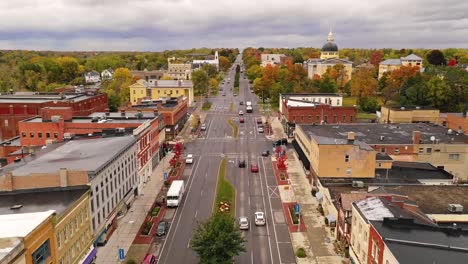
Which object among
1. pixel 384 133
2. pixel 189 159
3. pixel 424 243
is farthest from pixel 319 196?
pixel 189 159

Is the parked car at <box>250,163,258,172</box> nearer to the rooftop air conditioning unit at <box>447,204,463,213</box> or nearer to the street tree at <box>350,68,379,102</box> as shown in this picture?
the rooftop air conditioning unit at <box>447,204,463,213</box>

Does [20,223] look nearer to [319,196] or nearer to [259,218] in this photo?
[259,218]

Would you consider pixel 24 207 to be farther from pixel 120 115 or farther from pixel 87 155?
pixel 120 115

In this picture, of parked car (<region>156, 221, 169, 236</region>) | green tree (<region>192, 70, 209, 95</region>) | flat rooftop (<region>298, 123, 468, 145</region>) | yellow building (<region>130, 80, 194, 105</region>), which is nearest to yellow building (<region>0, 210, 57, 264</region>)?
parked car (<region>156, 221, 169, 236</region>)

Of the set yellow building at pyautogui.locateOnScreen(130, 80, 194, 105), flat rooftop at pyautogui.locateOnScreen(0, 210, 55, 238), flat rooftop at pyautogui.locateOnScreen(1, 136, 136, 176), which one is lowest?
flat rooftop at pyautogui.locateOnScreen(0, 210, 55, 238)

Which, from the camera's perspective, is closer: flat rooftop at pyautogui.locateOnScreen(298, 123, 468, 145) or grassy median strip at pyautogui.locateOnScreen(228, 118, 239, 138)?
flat rooftop at pyautogui.locateOnScreen(298, 123, 468, 145)

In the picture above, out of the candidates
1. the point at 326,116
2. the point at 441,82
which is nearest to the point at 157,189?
the point at 326,116

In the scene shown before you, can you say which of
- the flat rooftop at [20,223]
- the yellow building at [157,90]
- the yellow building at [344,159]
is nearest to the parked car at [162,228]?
the flat rooftop at [20,223]

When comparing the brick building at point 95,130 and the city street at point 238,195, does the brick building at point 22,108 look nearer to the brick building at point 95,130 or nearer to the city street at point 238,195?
the brick building at point 95,130
